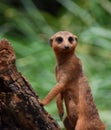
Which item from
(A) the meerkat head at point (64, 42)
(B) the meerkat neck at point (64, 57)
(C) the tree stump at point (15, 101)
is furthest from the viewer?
(B) the meerkat neck at point (64, 57)

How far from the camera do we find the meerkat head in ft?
13.8

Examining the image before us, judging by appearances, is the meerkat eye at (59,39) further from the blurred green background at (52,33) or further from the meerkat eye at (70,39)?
the blurred green background at (52,33)

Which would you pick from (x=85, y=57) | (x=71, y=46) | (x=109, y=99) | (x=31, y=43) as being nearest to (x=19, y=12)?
(x=31, y=43)

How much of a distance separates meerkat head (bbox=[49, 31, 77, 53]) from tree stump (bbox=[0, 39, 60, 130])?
0.42 meters

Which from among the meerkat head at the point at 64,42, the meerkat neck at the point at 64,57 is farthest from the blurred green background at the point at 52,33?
the meerkat head at the point at 64,42

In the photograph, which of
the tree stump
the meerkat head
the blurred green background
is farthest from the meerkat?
the blurred green background

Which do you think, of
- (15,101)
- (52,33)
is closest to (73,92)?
(15,101)

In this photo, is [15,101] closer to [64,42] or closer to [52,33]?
[64,42]

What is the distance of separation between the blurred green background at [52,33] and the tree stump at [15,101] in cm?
303

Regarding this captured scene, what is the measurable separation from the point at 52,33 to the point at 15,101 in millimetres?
5245

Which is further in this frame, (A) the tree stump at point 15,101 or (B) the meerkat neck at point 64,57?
(B) the meerkat neck at point 64,57

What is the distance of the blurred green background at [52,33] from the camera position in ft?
25.6

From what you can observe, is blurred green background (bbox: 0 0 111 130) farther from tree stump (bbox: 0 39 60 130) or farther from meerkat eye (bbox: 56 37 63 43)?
tree stump (bbox: 0 39 60 130)

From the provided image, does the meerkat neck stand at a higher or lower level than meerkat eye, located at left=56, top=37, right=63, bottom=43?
lower
